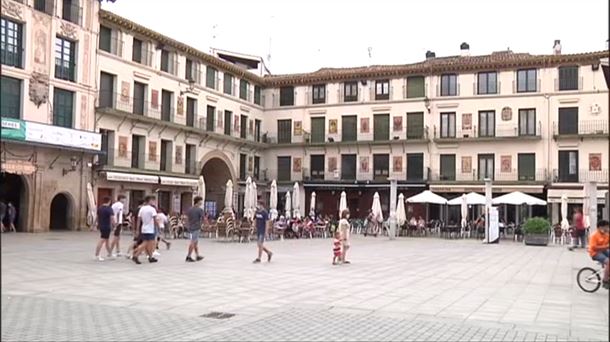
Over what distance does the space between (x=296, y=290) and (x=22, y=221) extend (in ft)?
74.6

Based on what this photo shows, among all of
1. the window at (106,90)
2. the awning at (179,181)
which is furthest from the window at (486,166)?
the window at (106,90)

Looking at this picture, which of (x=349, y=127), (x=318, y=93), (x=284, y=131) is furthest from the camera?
(x=284, y=131)

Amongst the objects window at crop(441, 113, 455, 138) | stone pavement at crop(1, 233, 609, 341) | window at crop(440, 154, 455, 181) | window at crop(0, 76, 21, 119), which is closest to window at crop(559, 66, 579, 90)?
window at crop(441, 113, 455, 138)

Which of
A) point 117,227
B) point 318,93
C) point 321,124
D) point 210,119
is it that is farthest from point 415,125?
point 117,227

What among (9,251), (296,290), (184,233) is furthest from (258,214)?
(184,233)

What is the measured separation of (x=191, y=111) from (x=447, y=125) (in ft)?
62.4

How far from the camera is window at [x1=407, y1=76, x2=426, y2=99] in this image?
158 feet

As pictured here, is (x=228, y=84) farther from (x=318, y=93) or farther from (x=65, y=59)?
(x=65, y=59)

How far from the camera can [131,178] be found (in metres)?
35.9

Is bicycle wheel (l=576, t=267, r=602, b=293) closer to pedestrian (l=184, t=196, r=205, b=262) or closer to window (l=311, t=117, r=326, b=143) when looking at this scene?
pedestrian (l=184, t=196, r=205, b=262)

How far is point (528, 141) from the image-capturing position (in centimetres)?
4481

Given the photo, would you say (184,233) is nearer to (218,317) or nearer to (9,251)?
(9,251)

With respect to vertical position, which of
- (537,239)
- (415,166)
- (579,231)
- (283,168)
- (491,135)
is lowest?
(537,239)

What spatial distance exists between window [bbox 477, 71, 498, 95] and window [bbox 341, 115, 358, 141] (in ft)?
32.1
